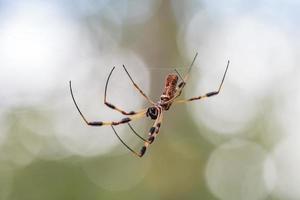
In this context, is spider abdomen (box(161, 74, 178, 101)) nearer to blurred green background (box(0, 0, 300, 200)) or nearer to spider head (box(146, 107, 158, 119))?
spider head (box(146, 107, 158, 119))

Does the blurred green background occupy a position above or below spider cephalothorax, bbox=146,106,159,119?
below

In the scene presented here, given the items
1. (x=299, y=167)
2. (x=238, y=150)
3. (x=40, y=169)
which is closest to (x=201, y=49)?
(x=238, y=150)

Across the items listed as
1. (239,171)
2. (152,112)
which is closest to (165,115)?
(239,171)

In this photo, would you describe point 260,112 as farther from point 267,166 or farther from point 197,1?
point 197,1

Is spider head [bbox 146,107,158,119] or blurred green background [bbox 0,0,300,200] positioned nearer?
spider head [bbox 146,107,158,119]

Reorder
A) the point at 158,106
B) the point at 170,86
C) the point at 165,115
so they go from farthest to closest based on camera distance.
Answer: the point at 165,115 < the point at 158,106 < the point at 170,86

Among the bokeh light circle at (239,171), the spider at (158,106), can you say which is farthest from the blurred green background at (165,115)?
the spider at (158,106)

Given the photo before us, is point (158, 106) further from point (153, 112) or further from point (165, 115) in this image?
point (165, 115)

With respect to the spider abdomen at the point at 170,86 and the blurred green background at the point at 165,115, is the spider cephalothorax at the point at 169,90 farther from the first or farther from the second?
the blurred green background at the point at 165,115

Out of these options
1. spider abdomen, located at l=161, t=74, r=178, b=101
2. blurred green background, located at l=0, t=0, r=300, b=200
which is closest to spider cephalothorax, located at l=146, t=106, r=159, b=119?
spider abdomen, located at l=161, t=74, r=178, b=101
